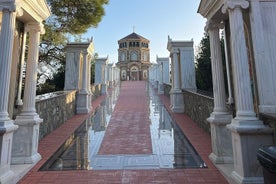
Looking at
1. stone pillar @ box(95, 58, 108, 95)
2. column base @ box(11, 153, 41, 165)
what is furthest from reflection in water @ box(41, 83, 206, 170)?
stone pillar @ box(95, 58, 108, 95)

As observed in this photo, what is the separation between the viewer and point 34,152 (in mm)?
4727

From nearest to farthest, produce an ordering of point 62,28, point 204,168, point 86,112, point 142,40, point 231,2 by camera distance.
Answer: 1. point 231,2
2. point 204,168
3. point 86,112
4. point 62,28
5. point 142,40

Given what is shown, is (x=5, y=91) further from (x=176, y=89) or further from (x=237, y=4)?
(x=176, y=89)

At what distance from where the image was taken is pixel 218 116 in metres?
4.59

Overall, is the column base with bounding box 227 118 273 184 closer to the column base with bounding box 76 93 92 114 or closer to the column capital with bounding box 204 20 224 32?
the column capital with bounding box 204 20 224 32

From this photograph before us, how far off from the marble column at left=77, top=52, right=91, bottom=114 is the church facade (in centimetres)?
4213

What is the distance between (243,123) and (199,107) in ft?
15.5

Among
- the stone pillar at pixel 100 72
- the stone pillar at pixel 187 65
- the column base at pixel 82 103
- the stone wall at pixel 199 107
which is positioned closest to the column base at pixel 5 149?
the stone wall at pixel 199 107

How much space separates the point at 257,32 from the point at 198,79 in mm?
10720

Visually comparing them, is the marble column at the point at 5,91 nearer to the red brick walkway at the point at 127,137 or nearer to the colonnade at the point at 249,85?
the red brick walkway at the point at 127,137

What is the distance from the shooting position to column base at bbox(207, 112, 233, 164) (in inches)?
175

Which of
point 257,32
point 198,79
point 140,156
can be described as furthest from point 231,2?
point 198,79

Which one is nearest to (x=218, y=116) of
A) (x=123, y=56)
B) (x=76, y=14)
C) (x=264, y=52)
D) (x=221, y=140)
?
(x=221, y=140)

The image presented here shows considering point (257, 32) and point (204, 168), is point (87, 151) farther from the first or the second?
point (257, 32)
